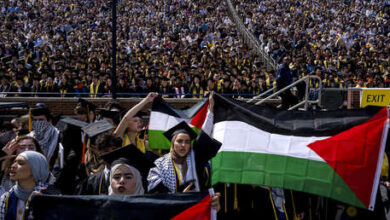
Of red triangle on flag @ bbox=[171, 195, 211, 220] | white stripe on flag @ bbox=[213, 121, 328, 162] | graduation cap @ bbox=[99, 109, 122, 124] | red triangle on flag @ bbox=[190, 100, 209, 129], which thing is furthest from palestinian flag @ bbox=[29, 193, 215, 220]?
graduation cap @ bbox=[99, 109, 122, 124]

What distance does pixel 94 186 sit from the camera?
401 centimetres

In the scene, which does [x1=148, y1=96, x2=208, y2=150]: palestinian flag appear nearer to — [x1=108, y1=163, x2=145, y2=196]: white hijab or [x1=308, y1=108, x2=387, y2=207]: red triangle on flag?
[x1=308, y1=108, x2=387, y2=207]: red triangle on flag

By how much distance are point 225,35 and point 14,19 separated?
11.6 m

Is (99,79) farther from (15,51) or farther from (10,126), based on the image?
(10,126)

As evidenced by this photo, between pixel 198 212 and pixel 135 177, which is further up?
pixel 135 177

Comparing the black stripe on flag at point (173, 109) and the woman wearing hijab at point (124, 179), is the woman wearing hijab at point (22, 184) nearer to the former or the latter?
the woman wearing hijab at point (124, 179)

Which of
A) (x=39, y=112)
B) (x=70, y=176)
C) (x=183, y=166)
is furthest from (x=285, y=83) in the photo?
(x=70, y=176)

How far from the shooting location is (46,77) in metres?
15.1

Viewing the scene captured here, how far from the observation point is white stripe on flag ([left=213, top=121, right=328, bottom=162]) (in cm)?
473

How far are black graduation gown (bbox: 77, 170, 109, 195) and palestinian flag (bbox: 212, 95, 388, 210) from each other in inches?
54.9

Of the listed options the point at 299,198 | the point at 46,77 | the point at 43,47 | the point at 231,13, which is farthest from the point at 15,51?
the point at 299,198

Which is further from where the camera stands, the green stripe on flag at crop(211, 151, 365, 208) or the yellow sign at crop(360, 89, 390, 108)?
the yellow sign at crop(360, 89, 390, 108)

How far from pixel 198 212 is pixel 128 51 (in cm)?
1647

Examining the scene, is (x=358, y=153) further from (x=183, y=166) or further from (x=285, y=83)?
(x=285, y=83)
